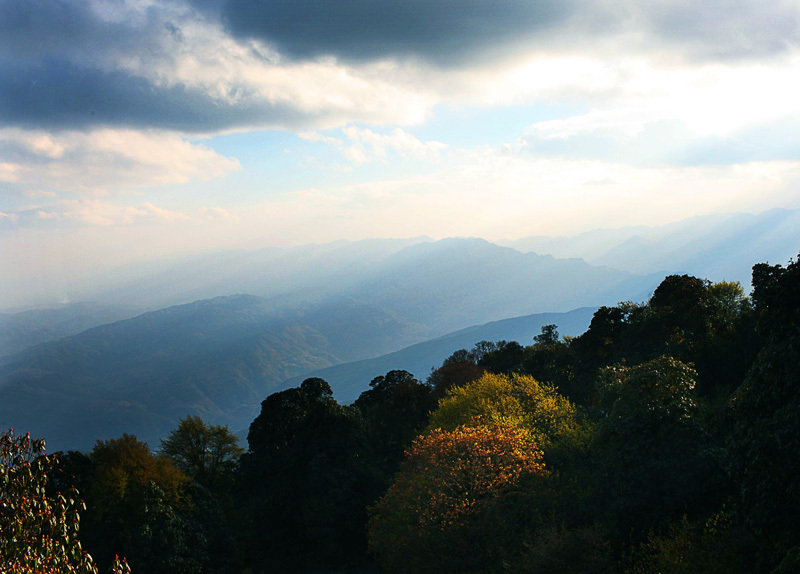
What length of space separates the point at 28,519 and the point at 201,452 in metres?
40.3

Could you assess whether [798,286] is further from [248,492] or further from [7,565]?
[248,492]

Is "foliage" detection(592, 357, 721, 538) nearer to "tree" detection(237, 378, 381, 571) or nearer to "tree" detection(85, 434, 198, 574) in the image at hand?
"tree" detection(237, 378, 381, 571)

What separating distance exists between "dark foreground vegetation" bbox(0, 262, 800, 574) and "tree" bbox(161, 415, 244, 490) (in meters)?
0.22

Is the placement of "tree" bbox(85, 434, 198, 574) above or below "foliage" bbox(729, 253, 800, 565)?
below

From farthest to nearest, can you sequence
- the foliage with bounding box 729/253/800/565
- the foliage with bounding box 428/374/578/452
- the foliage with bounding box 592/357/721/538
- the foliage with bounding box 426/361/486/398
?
the foliage with bounding box 426/361/486/398
the foliage with bounding box 428/374/578/452
the foliage with bounding box 592/357/721/538
the foliage with bounding box 729/253/800/565

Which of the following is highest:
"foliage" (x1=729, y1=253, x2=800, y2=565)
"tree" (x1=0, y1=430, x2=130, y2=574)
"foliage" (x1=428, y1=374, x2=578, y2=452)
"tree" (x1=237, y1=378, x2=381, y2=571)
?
"tree" (x1=0, y1=430, x2=130, y2=574)

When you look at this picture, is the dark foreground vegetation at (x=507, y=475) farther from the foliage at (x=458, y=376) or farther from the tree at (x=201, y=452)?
the foliage at (x=458, y=376)

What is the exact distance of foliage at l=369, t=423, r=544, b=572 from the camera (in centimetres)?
2242

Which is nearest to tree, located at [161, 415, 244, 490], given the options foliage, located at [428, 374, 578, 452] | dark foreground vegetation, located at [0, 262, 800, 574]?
dark foreground vegetation, located at [0, 262, 800, 574]

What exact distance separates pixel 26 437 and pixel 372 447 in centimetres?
3717

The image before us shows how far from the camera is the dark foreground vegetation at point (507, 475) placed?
14.3 meters

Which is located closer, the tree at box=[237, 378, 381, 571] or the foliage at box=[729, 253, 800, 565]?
the foliage at box=[729, 253, 800, 565]

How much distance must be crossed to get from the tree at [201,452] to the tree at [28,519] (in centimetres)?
3790

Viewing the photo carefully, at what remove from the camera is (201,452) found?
4716 cm
